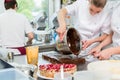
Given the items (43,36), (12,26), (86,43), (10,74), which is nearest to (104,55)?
(86,43)

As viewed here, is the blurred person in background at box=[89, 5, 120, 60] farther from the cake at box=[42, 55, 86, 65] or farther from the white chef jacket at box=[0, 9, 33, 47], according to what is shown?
the white chef jacket at box=[0, 9, 33, 47]

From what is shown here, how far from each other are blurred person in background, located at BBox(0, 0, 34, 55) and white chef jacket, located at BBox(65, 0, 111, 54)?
0.75 meters

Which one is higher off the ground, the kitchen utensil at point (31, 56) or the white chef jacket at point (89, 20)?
the white chef jacket at point (89, 20)

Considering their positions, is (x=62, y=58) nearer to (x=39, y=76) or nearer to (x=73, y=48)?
(x=73, y=48)

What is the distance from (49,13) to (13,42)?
1.02 metres

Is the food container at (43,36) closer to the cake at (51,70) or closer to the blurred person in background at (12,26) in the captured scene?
the blurred person in background at (12,26)

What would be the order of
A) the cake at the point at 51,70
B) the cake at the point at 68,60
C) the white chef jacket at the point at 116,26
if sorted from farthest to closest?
the white chef jacket at the point at 116,26 → the cake at the point at 68,60 → the cake at the point at 51,70

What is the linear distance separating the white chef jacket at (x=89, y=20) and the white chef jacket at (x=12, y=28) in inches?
29.4

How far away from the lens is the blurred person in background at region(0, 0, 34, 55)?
2707 mm

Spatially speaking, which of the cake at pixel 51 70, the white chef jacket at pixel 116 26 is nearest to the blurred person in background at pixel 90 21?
the white chef jacket at pixel 116 26

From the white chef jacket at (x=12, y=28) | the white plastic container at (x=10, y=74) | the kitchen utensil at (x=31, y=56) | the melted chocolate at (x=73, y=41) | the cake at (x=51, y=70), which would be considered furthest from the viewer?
the white chef jacket at (x=12, y=28)

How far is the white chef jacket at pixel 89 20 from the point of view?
82.3 inches

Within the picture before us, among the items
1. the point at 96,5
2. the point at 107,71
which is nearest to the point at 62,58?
the point at 96,5

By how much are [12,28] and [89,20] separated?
1010 mm
